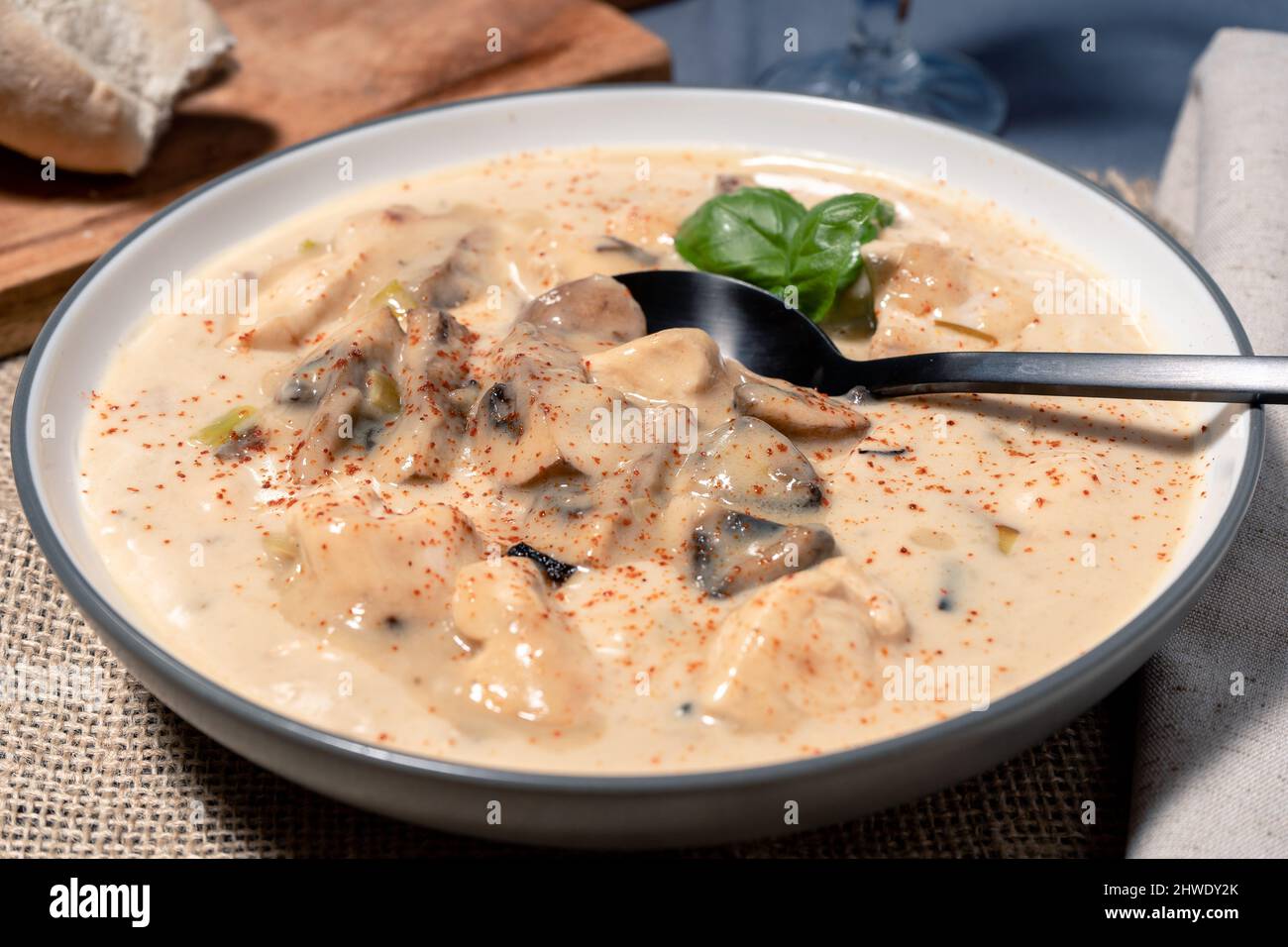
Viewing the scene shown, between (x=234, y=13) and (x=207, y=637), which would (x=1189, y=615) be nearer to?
(x=207, y=637)


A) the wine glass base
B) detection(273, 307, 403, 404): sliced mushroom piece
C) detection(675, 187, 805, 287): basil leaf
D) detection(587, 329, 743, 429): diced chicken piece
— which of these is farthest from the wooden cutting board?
detection(587, 329, 743, 429): diced chicken piece

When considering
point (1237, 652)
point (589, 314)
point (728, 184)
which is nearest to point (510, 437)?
point (589, 314)

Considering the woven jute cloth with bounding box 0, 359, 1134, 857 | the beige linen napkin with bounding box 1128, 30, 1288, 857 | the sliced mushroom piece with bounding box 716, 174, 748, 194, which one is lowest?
the woven jute cloth with bounding box 0, 359, 1134, 857

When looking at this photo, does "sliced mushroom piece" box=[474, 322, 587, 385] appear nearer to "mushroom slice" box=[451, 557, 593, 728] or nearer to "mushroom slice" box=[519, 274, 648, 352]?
"mushroom slice" box=[519, 274, 648, 352]

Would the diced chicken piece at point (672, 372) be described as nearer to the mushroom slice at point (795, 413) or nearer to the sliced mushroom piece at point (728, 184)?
the mushroom slice at point (795, 413)

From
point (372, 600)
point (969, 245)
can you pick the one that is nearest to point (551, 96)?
point (969, 245)
